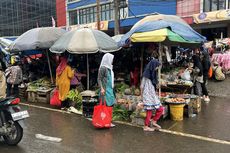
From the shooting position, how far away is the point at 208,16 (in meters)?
21.6

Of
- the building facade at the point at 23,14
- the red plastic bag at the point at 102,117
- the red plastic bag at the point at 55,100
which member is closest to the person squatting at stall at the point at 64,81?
the red plastic bag at the point at 55,100

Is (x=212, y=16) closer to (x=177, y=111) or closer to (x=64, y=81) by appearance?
(x=64, y=81)

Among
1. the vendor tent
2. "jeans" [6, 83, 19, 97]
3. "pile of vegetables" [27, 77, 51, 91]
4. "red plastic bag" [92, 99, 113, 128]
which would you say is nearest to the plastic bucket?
the vendor tent

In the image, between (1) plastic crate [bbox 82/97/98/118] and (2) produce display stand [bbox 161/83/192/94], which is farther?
(2) produce display stand [bbox 161/83/192/94]

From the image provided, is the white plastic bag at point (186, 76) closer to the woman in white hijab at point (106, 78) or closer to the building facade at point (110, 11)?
the woman in white hijab at point (106, 78)

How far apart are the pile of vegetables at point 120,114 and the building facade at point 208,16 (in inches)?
588

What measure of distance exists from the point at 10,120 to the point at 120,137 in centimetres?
236

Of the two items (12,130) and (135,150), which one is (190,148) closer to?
(135,150)

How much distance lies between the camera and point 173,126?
710 cm

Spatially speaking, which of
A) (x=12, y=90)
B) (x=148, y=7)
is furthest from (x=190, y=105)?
(x=148, y=7)

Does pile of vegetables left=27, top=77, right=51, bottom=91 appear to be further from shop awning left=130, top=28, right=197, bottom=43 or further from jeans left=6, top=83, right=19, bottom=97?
shop awning left=130, top=28, right=197, bottom=43

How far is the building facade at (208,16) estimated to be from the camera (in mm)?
21244

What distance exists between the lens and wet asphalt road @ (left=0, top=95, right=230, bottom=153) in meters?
5.64

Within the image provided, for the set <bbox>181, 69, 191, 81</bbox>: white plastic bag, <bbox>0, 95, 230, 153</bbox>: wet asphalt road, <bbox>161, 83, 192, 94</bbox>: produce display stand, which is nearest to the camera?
<bbox>0, 95, 230, 153</bbox>: wet asphalt road
